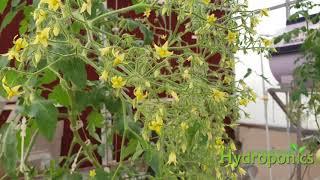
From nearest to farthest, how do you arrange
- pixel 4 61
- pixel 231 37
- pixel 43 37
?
pixel 43 37
pixel 4 61
pixel 231 37

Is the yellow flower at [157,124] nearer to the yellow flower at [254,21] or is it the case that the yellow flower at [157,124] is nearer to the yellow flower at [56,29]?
the yellow flower at [56,29]

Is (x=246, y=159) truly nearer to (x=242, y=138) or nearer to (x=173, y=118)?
(x=173, y=118)

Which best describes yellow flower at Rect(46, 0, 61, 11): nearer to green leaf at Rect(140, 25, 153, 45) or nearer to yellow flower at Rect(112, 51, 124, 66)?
yellow flower at Rect(112, 51, 124, 66)

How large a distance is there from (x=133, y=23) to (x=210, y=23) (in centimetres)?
24

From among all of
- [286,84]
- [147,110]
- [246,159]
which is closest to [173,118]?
[147,110]

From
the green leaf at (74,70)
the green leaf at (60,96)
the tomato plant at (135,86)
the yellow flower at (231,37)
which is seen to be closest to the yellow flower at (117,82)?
the tomato plant at (135,86)

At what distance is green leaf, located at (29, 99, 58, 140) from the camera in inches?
22.5

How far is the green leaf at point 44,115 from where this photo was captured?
0.57m

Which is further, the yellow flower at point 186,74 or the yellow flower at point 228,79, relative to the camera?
the yellow flower at point 228,79

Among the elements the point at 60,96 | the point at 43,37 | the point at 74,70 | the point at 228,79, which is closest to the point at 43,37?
the point at 43,37

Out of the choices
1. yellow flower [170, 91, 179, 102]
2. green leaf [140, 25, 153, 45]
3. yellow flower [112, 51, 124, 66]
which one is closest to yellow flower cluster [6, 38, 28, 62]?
yellow flower [112, 51, 124, 66]

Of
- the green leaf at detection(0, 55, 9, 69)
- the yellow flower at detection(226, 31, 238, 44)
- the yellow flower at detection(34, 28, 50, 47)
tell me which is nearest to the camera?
the yellow flower at detection(34, 28, 50, 47)

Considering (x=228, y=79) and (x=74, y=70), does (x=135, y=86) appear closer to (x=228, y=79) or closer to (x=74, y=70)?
(x=74, y=70)

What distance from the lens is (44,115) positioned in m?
0.58
